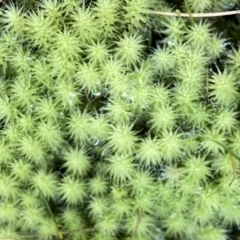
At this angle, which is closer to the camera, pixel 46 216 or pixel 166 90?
pixel 166 90

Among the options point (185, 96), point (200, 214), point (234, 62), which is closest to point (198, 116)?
point (185, 96)

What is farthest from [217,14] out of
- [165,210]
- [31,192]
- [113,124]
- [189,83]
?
[31,192]

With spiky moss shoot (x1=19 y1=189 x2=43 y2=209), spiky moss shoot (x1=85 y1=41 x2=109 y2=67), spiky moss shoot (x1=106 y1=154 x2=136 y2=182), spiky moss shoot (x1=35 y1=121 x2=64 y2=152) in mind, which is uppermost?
spiky moss shoot (x1=85 y1=41 x2=109 y2=67)

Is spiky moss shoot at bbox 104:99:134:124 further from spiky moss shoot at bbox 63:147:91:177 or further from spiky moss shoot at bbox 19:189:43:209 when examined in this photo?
spiky moss shoot at bbox 19:189:43:209

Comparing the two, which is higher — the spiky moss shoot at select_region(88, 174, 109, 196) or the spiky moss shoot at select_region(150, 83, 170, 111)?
the spiky moss shoot at select_region(150, 83, 170, 111)

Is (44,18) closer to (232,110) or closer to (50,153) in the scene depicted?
(50,153)

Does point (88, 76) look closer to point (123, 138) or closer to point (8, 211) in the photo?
point (123, 138)

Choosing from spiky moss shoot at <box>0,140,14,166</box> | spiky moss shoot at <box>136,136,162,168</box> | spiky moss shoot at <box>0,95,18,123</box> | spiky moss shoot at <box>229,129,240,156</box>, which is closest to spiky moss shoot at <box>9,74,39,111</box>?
spiky moss shoot at <box>0,95,18,123</box>
